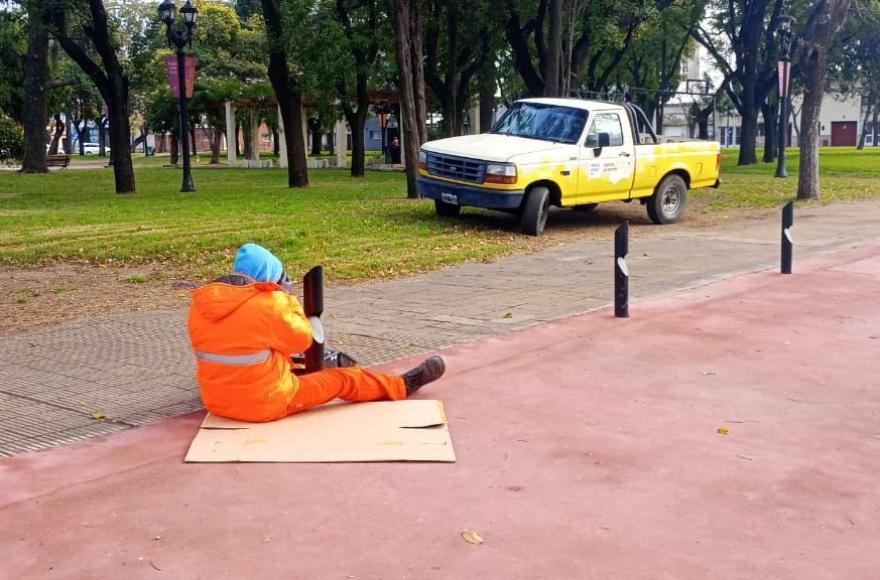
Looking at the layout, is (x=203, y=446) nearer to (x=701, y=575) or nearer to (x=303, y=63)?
(x=701, y=575)

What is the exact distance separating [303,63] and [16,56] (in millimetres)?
27558

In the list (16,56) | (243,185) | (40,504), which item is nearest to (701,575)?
(40,504)

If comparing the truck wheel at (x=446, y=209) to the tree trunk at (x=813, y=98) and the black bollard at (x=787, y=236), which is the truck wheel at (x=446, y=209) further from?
the tree trunk at (x=813, y=98)

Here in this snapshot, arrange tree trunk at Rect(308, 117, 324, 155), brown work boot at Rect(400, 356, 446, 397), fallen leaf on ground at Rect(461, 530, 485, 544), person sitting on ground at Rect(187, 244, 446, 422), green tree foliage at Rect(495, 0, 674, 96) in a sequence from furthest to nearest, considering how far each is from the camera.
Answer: tree trunk at Rect(308, 117, 324, 155), green tree foliage at Rect(495, 0, 674, 96), brown work boot at Rect(400, 356, 446, 397), person sitting on ground at Rect(187, 244, 446, 422), fallen leaf on ground at Rect(461, 530, 485, 544)

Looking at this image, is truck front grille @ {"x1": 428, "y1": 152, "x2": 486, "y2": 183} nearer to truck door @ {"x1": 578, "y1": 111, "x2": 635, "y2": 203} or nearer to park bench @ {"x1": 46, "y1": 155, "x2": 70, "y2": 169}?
truck door @ {"x1": 578, "y1": 111, "x2": 635, "y2": 203}

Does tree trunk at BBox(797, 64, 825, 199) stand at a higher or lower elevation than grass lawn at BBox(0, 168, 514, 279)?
higher

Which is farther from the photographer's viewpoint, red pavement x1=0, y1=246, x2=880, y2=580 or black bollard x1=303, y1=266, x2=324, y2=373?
black bollard x1=303, y1=266, x2=324, y2=373

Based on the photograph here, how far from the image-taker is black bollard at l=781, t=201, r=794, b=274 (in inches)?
441

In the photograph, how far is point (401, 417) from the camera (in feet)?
19.3

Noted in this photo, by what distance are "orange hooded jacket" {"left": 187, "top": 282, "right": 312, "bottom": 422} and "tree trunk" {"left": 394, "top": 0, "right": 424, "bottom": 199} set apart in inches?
598

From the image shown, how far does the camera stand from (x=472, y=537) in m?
4.21

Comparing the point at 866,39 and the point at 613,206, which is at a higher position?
the point at 866,39

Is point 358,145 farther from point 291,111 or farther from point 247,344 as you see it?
point 247,344

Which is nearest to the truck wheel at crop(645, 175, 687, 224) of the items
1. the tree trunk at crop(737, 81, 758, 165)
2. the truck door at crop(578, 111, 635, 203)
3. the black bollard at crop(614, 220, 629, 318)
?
the truck door at crop(578, 111, 635, 203)
